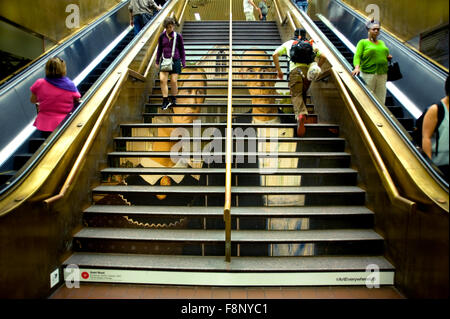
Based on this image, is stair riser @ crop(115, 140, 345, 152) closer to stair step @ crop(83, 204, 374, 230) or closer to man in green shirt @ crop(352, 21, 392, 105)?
man in green shirt @ crop(352, 21, 392, 105)

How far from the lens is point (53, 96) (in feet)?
11.1

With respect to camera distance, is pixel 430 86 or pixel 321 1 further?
pixel 321 1

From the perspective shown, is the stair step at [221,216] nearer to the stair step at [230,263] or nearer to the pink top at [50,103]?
the stair step at [230,263]

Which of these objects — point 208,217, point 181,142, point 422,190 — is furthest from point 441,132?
point 181,142

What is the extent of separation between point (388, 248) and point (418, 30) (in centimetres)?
400

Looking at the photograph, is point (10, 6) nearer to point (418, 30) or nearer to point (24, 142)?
point (24, 142)

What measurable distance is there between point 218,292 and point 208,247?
1.61 ft

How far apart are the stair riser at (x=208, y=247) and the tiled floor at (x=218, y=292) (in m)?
0.38

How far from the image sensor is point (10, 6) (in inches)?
187

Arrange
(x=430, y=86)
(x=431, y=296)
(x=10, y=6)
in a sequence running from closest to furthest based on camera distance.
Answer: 1. (x=431, y=296)
2. (x=430, y=86)
3. (x=10, y=6)

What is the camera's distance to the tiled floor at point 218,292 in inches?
103

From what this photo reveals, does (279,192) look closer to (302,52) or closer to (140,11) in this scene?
(302,52)

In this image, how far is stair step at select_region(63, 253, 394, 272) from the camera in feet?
9.18

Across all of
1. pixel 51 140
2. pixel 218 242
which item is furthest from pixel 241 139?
pixel 51 140
